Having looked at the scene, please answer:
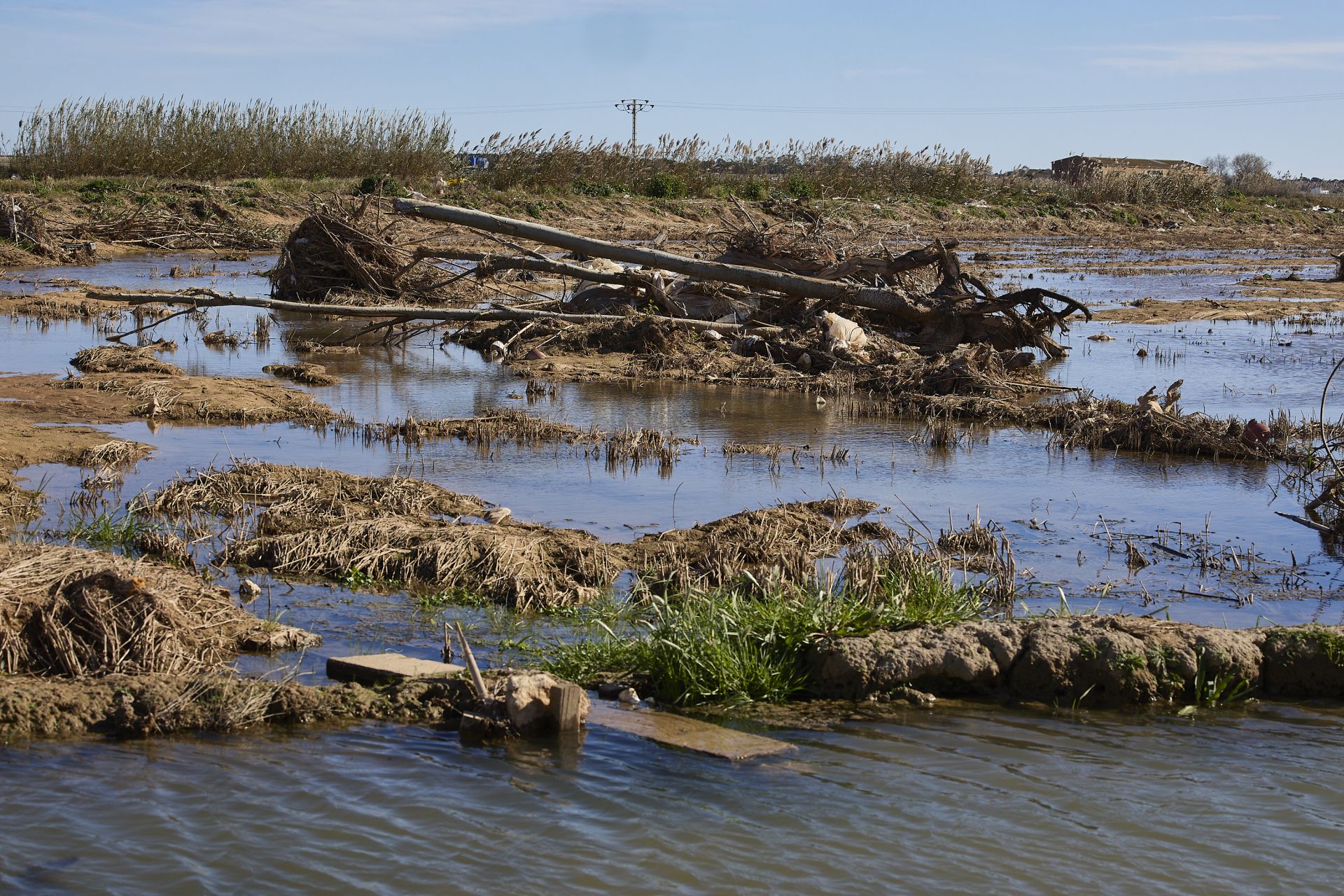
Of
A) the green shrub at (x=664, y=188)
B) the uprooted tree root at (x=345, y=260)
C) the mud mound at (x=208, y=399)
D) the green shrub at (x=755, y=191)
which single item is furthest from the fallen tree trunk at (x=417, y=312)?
the green shrub at (x=755, y=191)

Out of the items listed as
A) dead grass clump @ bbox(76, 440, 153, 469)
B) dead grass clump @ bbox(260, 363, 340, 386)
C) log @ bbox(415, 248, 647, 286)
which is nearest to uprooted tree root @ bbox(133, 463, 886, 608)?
dead grass clump @ bbox(76, 440, 153, 469)

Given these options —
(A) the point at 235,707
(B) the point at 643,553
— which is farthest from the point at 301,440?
(A) the point at 235,707

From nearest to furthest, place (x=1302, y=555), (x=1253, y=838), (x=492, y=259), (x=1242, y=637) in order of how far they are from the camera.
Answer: (x=1253, y=838) < (x=1242, y=637) < (x=1302, y=555) < (x=492, y=259)

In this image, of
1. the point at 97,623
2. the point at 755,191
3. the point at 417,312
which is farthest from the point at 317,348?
the point at 755,191

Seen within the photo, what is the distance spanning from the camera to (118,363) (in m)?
14.5

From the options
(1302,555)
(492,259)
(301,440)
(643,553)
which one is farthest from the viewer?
(492,259)

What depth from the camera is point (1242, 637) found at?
6.02 meters

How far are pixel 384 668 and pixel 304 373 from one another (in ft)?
32.4

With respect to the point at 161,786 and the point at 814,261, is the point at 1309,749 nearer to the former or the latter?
the point at 161,786

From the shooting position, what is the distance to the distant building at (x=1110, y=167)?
65.9 meters

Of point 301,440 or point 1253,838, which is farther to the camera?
point 301,440

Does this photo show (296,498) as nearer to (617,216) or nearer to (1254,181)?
(617,216)

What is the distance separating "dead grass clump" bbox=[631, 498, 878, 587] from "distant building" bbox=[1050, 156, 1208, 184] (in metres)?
60.7

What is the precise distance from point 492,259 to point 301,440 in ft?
21.9
